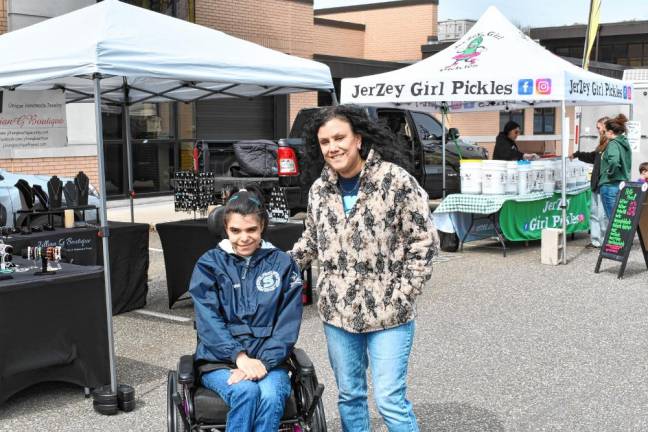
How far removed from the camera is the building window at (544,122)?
33.4 m

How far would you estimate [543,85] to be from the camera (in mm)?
11219

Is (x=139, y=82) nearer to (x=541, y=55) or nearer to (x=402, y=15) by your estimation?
(x=541, y=55)

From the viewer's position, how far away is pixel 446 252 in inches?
483

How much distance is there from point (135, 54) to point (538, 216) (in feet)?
25.6

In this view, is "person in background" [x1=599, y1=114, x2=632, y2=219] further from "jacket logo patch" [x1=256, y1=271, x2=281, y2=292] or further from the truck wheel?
"jacket logo patch" [x1=256, y1=271, x2=281, y2=292]

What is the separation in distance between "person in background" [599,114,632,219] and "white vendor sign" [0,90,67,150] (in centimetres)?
745

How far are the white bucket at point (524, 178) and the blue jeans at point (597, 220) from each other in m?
1.03

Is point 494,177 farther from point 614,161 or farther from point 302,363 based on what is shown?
point 302,363

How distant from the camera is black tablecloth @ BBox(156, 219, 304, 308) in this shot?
313 inches

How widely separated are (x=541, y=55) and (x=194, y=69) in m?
6.78

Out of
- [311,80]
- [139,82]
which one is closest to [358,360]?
[311,80]

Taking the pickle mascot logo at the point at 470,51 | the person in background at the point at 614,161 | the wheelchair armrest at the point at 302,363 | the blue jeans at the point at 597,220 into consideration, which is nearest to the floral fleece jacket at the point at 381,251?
the wheelchair armrest at the point at 302,363

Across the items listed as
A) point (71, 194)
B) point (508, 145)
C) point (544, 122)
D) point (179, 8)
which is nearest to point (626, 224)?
point (508, 145)

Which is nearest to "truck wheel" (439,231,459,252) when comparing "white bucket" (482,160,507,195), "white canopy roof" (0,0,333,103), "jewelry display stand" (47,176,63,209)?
"white bucket" (482,160,507,195)
